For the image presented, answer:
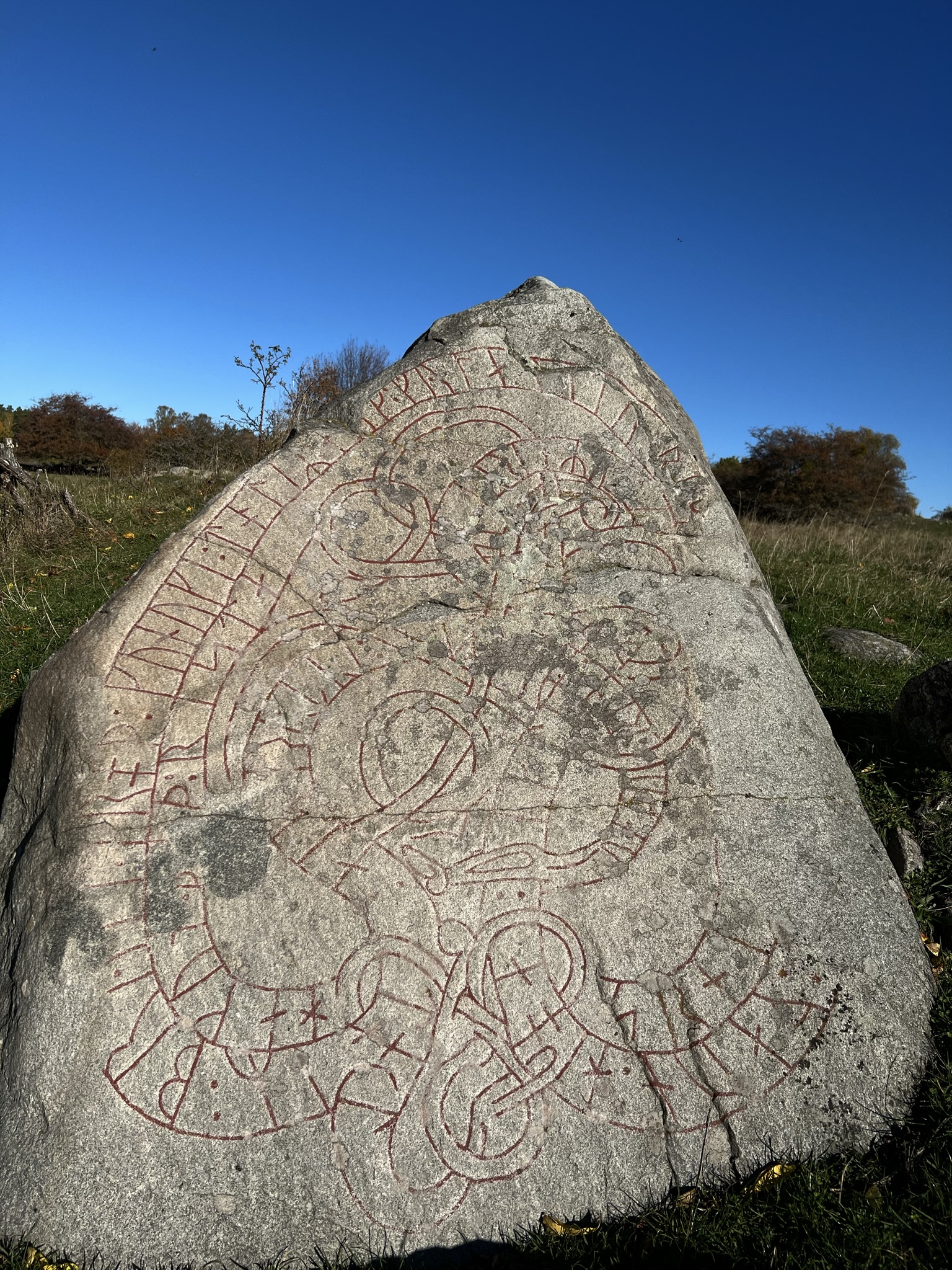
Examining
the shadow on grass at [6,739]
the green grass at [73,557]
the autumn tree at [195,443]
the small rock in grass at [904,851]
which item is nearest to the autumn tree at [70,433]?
the autumn tree at [195,443]

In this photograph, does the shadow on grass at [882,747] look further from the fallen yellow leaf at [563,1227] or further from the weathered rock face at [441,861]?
the fallen yellow leaf at [563,1227]

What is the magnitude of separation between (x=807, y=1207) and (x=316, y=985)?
1374 millimetres

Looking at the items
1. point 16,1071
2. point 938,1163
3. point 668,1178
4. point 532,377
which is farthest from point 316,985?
point 532,377

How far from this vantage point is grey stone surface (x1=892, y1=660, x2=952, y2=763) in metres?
3.32

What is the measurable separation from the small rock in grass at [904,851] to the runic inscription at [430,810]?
3.50 ft

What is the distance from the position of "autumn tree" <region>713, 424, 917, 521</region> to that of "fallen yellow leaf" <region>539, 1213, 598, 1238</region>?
13.3 m

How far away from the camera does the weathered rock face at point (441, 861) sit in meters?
2.05

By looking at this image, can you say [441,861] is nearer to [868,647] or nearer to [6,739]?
[6,739]

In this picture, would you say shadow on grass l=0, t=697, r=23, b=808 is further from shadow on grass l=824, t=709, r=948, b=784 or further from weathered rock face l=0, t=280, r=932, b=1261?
shadow on grass l=824, t=709, r=948, b=784

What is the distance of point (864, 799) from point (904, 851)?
1.27 ft

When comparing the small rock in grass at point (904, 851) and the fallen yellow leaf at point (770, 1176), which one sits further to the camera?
the small rock in grass at point (904, 851)

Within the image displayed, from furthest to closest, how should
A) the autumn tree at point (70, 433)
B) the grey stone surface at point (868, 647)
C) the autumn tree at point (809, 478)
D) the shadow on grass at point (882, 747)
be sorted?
the autumn tree at point (70, 433), the autumn tree at point (809, 478), the grey stone surface at point (868, 647), the shadow on grass at point (882, 747)

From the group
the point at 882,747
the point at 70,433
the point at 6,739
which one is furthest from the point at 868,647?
the point at 70,433

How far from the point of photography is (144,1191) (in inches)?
78.7
